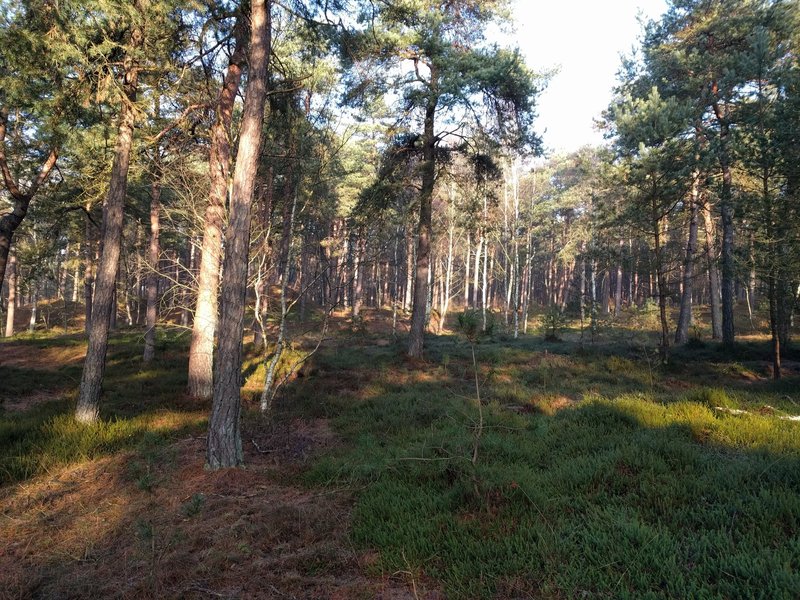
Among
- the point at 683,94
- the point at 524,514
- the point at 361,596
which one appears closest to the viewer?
the point at 361,596

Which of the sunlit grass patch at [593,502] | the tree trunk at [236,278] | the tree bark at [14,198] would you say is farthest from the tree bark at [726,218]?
the tree bark at [14,198]

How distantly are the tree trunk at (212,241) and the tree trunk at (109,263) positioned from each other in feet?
5.41

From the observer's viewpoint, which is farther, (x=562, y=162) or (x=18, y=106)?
(x=562, y=162)

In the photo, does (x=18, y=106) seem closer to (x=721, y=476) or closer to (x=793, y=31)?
(x=721, y=476)

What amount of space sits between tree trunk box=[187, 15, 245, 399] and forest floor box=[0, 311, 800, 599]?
1.02 meters

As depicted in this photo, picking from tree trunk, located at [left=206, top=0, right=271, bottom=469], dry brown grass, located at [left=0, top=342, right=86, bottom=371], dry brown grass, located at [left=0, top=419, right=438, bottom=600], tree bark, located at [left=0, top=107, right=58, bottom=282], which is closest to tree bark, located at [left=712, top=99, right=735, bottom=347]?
tree trunk, located at [left=206, top=0, right=271, bottom=469]

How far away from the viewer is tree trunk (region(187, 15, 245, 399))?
940cm

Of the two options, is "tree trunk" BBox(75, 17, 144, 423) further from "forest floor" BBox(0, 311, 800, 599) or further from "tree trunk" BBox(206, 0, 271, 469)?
"tree trunk" BBox(206, 0, 271, 469)

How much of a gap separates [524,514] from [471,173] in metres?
14.0

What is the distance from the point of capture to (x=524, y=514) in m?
4.04

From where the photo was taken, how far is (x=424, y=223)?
49.3 feet

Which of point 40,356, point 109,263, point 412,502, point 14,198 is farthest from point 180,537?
point 40,356

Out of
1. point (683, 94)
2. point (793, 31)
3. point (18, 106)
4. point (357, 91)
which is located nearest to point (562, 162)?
point (683, 94)

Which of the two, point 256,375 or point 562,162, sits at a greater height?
point 562,162
